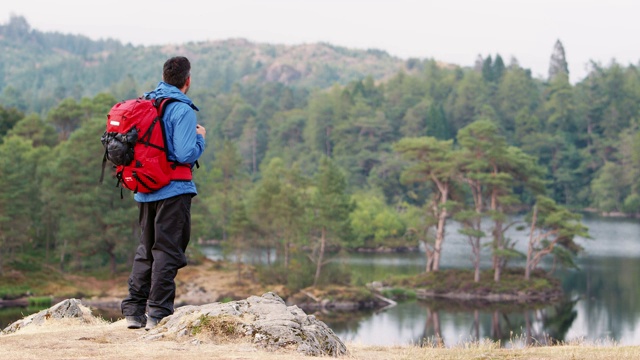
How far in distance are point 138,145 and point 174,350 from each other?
139cm

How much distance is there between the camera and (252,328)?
646cm

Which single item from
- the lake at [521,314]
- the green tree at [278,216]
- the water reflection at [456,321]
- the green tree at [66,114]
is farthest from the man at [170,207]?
the green tree at [66,114]

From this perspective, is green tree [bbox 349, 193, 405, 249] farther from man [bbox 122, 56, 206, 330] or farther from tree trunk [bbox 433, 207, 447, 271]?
man [bbox 122, 56, 206, 330]

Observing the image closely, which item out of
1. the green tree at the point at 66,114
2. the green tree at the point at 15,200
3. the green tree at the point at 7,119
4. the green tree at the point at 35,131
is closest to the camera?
the green tree at the point at 15,200

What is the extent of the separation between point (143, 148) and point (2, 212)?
2952 centimetres

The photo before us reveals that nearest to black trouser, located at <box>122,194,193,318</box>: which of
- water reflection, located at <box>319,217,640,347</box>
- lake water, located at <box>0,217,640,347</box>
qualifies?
lake water, located at <box>0,217,640,347</box>

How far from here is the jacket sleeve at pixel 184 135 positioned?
6125 mm

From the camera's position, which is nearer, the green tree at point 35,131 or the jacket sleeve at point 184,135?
the jacket sleeve at point 184,135

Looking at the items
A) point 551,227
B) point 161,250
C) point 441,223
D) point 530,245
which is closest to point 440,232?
point 441,223

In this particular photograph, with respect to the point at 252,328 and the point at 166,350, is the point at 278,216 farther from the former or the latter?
the point at 166,350

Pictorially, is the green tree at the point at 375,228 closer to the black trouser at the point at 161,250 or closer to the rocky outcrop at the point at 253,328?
the rocky outcrop at the point at 253,328

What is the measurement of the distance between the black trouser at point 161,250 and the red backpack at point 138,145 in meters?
0.22

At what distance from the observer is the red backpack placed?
6047 millimetres

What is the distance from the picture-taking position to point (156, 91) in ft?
20.7
